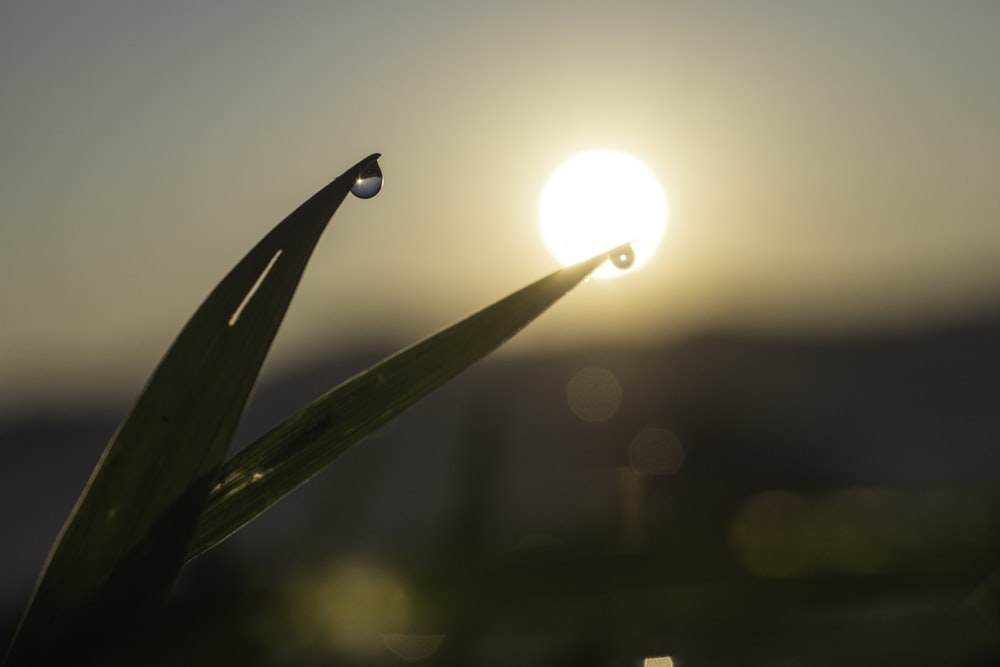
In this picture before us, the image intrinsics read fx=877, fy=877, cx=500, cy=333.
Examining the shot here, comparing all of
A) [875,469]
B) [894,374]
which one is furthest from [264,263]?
[894,374]

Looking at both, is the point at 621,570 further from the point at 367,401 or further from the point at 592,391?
the point at 592,391

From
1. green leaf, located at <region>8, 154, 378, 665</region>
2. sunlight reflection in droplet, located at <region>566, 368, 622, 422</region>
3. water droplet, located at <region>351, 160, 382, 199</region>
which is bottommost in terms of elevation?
green leaf, located at <region>8, 154, 378, 665</region>

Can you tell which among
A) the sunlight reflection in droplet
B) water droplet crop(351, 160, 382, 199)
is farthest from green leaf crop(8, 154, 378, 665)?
the sunlight reflection in droplet

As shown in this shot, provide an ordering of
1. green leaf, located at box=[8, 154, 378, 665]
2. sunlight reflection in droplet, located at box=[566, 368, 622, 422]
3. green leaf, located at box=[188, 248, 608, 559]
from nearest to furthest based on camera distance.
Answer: green leaf, located at box=[8, 154, 378, 665], green leaf, located at box=[188, 248, 608, 559], sunlight reflection in droplet, located at box=[566, 368, 622, 422]

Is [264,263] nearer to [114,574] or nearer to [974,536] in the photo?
[114,574]

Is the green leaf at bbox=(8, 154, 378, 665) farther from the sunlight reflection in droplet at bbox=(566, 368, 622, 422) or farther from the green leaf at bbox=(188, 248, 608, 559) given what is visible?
the sunlight reflection in droplet at bbox=(566, 368, 622, 422)
